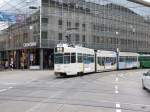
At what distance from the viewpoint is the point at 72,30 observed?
69188 millimetres

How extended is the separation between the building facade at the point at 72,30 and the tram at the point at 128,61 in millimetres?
8268

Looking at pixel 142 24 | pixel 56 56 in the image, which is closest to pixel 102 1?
pixel 142 24

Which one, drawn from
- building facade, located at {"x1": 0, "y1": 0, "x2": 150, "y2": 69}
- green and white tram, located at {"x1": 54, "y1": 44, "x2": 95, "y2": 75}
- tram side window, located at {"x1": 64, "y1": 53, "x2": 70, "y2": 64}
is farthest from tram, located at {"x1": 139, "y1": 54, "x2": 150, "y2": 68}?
tram side window, located at {"x1": 64, "y1": 53, "x2": 70, "y2": 64}

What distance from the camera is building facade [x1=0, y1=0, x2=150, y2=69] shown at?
216 feet

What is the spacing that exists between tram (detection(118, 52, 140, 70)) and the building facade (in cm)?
827

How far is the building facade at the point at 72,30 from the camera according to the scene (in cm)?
6588

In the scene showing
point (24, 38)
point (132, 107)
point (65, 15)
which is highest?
point (65, 15)

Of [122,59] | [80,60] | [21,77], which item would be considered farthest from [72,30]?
[21,77]

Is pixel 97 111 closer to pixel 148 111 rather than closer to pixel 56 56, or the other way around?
pixel 148 111

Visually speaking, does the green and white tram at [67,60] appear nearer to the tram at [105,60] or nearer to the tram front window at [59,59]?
the tram front window at [59,59]

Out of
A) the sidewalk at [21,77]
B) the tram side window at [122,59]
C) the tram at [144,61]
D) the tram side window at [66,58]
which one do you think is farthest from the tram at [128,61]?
the tram side window at [66,58]

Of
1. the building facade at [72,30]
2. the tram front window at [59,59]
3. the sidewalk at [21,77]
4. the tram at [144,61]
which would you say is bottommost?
the sidewalk at [21,77]

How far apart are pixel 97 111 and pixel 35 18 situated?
55203mm

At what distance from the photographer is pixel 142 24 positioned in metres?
93.6
